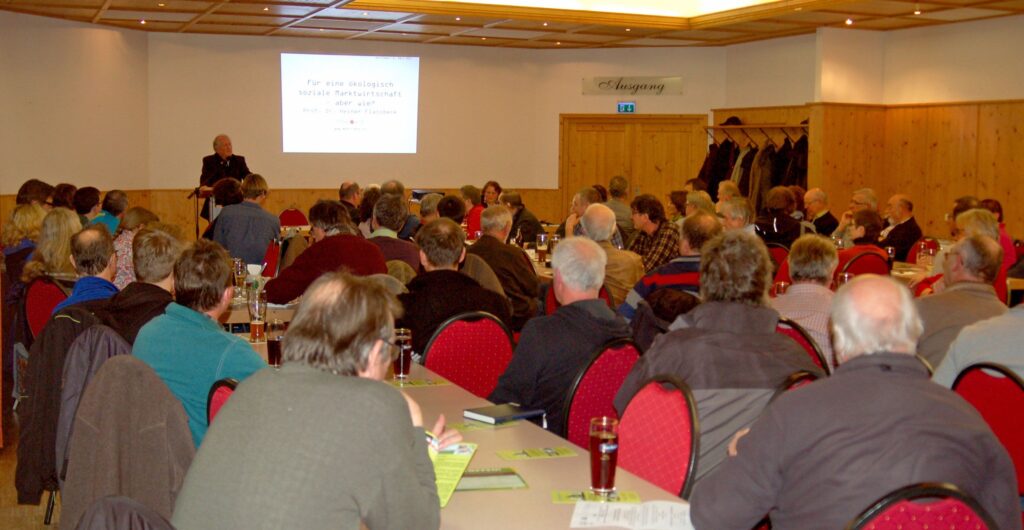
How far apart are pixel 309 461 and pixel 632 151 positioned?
15.2m

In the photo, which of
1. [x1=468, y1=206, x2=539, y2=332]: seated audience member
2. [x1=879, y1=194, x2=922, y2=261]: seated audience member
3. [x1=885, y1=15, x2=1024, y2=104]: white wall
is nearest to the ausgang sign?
[x1=885, y1=15, x2=1024, y2=104]: white wall

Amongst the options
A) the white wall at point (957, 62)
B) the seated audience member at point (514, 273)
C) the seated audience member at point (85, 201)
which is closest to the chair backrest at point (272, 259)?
the seated audience member at point (85, 201)

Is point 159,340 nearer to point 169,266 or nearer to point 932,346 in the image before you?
point 169,266

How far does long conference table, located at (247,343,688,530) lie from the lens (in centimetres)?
254

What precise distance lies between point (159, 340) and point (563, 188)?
1398cm

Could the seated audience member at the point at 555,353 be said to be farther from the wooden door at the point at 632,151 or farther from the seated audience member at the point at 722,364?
the wooden door at the point at 632,151

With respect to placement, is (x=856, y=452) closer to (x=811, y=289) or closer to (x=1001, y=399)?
(x=1001, y=399)

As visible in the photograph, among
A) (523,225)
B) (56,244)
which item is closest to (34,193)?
(56,244)

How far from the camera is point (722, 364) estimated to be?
3.27 meters

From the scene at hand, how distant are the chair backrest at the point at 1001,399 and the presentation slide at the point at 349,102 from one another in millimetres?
13186

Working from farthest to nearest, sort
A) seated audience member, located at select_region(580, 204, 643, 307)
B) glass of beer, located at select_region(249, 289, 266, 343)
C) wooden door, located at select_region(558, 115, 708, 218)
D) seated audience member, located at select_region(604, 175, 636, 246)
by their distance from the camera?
wooden door, located at select_region(558, 115, 708, 218)
seated audience member, located at select_region(604, 175, 636, 246)
seated audience member, located at select_region(580, 204, 643, 307)
glass of beer, located at select_region(249, 289, 266, 343)

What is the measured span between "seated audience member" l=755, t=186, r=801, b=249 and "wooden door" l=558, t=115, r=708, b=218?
6453 mm

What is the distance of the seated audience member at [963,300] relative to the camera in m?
4.61

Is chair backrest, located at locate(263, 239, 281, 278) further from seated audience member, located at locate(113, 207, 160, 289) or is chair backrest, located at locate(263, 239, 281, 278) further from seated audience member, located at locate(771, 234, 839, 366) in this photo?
seated audience member, located at locate(771, 234, 839, 366)
